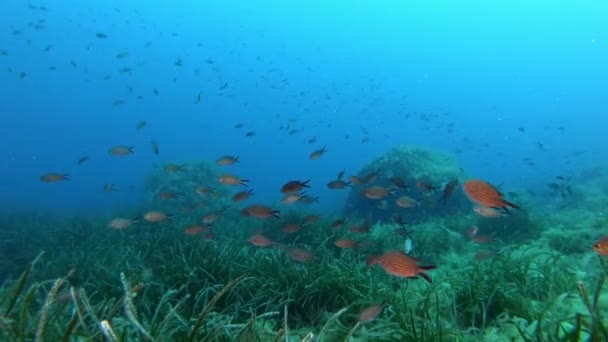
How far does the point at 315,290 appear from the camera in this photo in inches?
195

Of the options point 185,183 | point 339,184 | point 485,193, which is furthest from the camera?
point 185,183

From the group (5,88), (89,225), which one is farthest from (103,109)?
(89,225)

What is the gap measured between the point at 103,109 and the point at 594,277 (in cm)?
20015

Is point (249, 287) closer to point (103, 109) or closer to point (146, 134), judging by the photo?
point (146, 134)

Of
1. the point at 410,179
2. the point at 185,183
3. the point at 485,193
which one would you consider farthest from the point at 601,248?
the point at 185,183

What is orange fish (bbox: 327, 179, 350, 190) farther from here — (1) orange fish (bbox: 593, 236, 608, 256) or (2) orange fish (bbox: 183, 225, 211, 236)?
(1) orange fish (bbox: 593, 236, 608, 256)

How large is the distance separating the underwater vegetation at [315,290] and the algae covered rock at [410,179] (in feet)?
16.6

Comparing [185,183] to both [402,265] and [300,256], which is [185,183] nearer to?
[300,256]

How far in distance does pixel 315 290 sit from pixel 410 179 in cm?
1274

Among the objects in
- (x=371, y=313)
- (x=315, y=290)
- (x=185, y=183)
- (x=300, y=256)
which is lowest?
(x=185, y=183)

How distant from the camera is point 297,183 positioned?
7.54 m

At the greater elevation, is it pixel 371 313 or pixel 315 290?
pixel 371 313

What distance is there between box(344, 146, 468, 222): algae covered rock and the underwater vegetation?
16.6 ft

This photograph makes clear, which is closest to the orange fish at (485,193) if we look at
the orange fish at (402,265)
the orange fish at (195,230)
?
the orange fish at (402,265)
